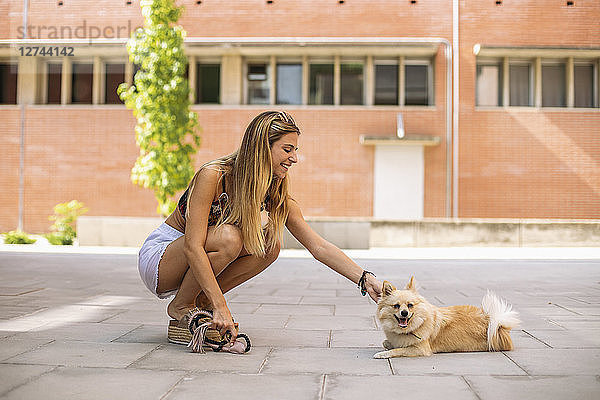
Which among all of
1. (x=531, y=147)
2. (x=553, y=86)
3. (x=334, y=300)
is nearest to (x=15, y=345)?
(x=334, y=300)

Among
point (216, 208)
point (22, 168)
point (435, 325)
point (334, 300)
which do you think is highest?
point (22, 168)

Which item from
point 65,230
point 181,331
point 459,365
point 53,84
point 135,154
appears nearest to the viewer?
point 459,365

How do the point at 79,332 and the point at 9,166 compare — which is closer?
the point at 79,332

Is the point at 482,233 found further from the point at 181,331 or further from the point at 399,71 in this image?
the point at 181,331

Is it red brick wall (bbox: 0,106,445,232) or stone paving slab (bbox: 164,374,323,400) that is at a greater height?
red brick wall (bbox: 0,106,445,232)

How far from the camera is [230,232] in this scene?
3912 mm

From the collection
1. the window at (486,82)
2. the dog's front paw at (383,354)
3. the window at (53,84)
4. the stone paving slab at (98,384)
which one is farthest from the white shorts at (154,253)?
the window at (53,84)

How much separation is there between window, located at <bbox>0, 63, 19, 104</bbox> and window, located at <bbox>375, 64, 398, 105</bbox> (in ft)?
37.7

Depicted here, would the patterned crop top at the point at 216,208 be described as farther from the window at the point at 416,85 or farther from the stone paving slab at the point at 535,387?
the window at the point at 416,85

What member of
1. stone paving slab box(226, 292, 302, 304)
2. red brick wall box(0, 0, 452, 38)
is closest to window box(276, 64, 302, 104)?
red brick wall box(0, 0, 452, 38)

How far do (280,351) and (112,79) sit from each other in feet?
60.3

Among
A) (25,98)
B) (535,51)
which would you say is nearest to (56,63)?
(25,98)

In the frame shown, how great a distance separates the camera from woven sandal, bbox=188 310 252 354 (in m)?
3.81

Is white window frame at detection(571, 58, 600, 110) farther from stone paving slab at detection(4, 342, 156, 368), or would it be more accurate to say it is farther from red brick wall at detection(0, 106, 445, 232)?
stone paving slab at detection(4, 342, 156, 368)
